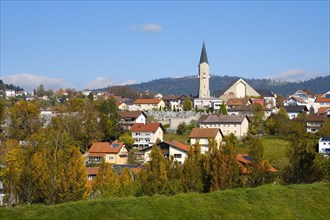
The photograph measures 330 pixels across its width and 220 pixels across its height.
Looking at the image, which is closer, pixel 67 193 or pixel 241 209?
pixel 241 209

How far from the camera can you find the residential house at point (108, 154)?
3738cm

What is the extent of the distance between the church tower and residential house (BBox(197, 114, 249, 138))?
23396mm

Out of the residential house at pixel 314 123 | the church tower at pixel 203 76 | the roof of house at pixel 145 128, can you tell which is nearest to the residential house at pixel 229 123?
the roof of house at pixel 145 128

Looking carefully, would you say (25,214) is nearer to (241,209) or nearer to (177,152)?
(241,209)

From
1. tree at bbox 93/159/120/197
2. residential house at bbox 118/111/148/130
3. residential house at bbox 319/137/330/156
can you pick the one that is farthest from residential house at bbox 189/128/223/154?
tree at bbox 93/159/120/197

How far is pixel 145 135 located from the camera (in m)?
44.5

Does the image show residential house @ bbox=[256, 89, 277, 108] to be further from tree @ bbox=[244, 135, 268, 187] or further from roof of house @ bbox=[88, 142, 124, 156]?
tree @ bbox=[244, 135, 268, 187]

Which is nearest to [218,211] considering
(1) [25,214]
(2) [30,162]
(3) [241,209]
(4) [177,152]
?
(3) [241,209]

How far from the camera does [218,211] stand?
15.9m

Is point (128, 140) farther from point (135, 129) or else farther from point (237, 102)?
point (237, 102)

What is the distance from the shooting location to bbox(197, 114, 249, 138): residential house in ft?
155

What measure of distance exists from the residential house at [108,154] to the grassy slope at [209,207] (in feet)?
69.8

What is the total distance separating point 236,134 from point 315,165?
22671 mm

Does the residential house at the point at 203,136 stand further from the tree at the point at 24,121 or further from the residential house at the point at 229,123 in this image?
the tree at the point at 24,121
